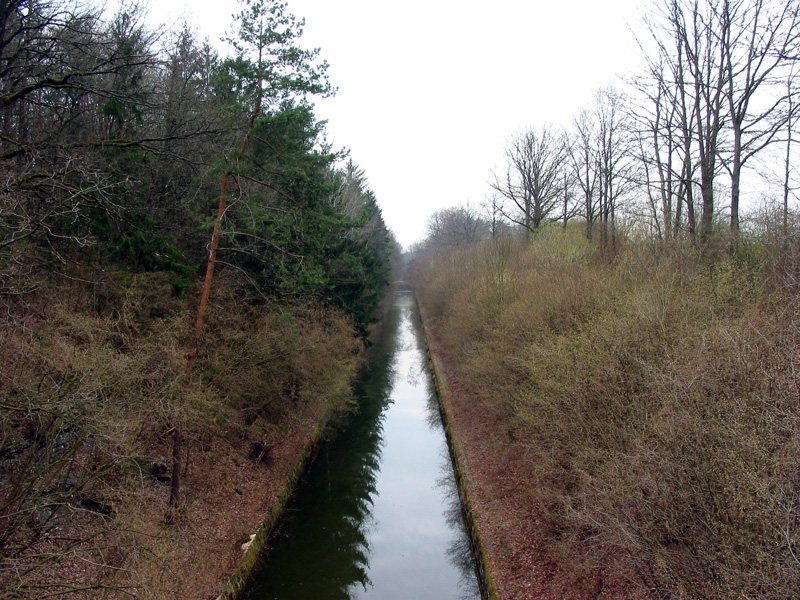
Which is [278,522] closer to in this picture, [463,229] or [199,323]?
[199,323]

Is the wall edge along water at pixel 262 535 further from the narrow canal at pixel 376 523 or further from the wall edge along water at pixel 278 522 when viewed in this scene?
the narrow canal at pixel 376 523

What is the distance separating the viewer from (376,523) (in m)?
13.9

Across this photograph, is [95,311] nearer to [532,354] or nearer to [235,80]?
[235,80]

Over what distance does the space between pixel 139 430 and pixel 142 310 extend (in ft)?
10.0

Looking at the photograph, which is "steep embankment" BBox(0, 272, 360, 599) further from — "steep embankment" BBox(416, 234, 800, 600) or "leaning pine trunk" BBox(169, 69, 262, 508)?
"steep embankment" BBox(416, 234, 800, 600)

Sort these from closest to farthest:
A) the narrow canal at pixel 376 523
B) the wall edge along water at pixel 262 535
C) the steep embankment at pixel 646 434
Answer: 1. the steep embankment at pixel 646 434
2. the wall edge along water at pixel 262 535
3. the narrow canal at pixel 376 523

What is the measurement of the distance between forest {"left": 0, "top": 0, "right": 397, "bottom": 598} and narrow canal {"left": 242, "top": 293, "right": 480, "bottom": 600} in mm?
1226

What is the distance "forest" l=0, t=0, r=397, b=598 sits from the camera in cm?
695

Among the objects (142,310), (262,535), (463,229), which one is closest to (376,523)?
(262,535)

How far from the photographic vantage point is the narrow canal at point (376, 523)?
36.6 ft

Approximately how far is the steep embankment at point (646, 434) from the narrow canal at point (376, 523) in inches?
51.9

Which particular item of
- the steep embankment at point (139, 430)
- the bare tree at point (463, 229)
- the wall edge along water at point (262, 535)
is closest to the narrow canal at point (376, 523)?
the wall edge along water at point (262, 535)

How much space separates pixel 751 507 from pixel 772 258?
6953 millimetres

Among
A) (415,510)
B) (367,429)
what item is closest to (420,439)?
(367,429)
